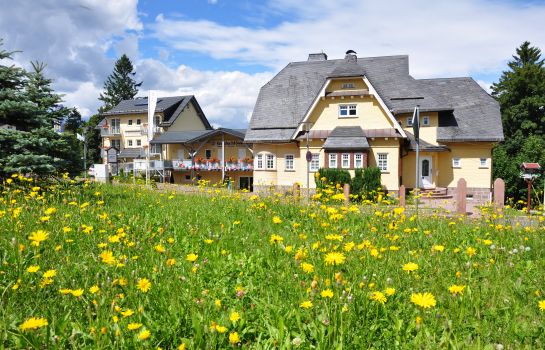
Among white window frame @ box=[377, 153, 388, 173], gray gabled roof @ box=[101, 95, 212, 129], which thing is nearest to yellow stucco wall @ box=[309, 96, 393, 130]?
white window frame @ box=[377, 153, 388, 173]

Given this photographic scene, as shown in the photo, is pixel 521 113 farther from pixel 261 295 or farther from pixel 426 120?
pixel 261 295

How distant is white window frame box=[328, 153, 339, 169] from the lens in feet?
89.8

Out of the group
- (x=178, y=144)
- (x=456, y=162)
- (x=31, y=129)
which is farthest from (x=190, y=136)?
(x=31, y=129)

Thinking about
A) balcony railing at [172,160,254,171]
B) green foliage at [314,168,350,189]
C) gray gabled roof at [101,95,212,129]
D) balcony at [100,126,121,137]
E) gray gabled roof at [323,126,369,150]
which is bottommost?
green foliage at [314,168,350,189]

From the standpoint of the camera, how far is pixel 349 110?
1102 inches

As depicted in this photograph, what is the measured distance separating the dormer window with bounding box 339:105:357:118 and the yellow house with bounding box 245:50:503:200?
0.07 metres

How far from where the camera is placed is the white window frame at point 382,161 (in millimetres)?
27328

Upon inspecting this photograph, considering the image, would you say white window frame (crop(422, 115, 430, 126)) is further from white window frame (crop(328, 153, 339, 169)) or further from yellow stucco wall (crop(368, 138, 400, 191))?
white window frame (crop(328, 153, 339, 169))

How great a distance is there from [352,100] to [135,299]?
85.2 feet

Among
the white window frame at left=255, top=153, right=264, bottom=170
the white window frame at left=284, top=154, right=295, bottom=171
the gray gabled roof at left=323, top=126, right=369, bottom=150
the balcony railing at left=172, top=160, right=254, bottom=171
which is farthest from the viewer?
the balcony railing at left=172, top=160, right=254, bottom=171

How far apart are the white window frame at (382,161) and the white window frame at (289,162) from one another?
6.71 meters

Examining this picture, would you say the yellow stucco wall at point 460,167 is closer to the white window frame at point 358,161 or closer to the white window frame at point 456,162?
the white window frame at point 456,162

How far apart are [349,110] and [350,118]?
575mm

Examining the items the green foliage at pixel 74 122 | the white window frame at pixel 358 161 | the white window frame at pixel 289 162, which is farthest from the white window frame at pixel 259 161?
the green foliage at pixel 74 122
